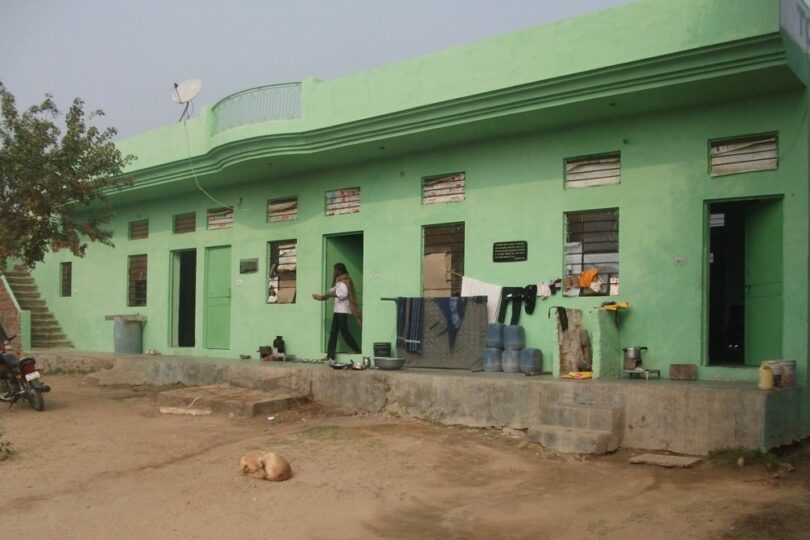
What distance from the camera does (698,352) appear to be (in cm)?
859

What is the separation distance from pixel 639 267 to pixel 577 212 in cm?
115

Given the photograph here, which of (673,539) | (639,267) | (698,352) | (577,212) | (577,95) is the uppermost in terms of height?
(577,95)

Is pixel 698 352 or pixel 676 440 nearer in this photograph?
pixel 676 440

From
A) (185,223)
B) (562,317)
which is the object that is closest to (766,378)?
(562,317)

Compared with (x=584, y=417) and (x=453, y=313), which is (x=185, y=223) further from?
(x=584, y=417)

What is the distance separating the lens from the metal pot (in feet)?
29.0

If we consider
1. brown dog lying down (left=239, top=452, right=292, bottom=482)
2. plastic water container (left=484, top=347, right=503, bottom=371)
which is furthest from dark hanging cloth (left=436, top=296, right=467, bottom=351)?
brown dog lying down (left=239, top=452, right=292, bottom=482)

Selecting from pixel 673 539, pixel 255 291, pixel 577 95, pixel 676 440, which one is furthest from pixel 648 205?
pixel 255 291

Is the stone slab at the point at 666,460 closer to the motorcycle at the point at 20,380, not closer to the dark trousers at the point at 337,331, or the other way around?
the dark trousers at the point at 337,331

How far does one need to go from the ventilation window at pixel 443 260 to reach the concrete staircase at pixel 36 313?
10.9 meters

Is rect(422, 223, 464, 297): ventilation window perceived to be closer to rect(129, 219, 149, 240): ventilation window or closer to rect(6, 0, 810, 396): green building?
rect(6, 0, 810, 396): green building

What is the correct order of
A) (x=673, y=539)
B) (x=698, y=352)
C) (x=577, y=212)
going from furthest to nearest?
1. (x=577, y=212)
2. (x=698, y=352)
3. (x=673, y=539)

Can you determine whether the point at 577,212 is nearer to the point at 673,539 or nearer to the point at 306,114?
the point at 306,114

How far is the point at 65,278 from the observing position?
60.1ft
